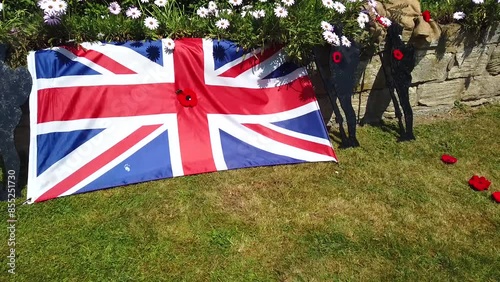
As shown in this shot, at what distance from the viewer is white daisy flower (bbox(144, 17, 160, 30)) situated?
353 centimetres

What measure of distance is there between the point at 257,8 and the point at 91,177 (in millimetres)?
1903

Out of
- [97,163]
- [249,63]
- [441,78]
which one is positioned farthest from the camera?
[441,78]

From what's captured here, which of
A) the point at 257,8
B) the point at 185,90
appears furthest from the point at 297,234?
the point at 257,8

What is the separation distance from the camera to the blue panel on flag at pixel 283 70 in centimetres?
388

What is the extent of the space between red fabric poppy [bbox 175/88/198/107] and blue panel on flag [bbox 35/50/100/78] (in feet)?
2.44

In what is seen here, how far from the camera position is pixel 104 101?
3459mm

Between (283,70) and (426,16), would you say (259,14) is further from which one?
(426,16)

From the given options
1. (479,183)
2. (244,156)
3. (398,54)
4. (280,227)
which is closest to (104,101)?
(244,156)

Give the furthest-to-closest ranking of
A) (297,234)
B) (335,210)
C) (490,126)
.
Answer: (490,126), (335,210), (297,234)

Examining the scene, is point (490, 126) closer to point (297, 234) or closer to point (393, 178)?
point (393, 178)

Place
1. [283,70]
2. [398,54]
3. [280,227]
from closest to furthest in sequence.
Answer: [280,227] → [283,70] → [398,54]

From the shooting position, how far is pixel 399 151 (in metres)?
4.08

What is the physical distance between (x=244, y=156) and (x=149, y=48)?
1.14 m

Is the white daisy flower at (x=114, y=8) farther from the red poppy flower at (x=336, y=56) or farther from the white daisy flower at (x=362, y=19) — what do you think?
the white daisy flower at (x=362, y=19)
